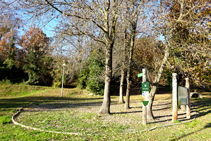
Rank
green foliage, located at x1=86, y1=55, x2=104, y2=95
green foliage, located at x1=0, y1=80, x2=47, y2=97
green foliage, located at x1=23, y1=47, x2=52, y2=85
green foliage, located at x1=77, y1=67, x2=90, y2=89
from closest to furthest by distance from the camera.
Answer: green foliage, located at x1=0, y1=80, x2=47, y2=97 < green foliage, located at x1=86, y1=55, x2=104, y2=95 < green foliage, located at x1=77, y1=67, x2=90, y2=89 < green foliage, located at x1=23, y1=47, x2=52, y2=85

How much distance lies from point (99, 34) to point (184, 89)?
5145 millimetres

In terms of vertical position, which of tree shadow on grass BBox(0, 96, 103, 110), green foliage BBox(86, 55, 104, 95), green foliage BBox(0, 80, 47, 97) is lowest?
tree shadow on grass BBox(0, 96, 103, 110)

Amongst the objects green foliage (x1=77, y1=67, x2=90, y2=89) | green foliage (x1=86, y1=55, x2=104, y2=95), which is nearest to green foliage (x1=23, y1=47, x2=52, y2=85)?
green foliage (x1=77, y1=67, x2=90, y2=89)

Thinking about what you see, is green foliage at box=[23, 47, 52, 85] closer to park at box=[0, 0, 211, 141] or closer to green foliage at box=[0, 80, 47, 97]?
green foliage at box=[0, 80, 47, 97]

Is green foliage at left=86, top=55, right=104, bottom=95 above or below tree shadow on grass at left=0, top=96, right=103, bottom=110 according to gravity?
above

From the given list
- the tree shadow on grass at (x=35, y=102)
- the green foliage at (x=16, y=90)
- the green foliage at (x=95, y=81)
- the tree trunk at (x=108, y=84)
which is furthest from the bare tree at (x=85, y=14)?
the green foliage at (x=16, y=90)

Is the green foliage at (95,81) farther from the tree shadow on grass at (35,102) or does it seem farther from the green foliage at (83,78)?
the tree shadow on grass at (35,102)

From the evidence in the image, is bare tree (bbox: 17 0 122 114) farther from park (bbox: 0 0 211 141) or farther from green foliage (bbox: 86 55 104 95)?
green foliage (bbox: 86 55 104 95)

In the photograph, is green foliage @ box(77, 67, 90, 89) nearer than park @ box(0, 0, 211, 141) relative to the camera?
No

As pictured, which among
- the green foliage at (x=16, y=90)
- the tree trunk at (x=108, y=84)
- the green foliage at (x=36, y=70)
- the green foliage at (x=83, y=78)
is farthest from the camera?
the green foliage at (x=36, y=70)

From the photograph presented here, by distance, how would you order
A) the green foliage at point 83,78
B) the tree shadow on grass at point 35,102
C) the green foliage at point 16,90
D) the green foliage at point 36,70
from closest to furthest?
the tree shadow on grass at point 35,102 < the green foliage at point 16,90 < the green foliage at point 83,78 < the green foliage at point 36,70

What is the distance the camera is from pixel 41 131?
5141 millimetres

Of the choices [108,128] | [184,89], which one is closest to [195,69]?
[184,89]

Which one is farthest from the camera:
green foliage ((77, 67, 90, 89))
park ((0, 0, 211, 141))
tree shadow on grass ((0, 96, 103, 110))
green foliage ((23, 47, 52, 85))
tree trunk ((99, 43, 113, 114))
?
green foliage ((23, 47, 52, 85))
